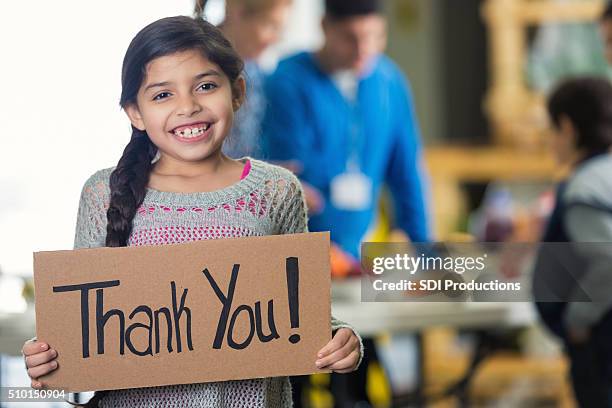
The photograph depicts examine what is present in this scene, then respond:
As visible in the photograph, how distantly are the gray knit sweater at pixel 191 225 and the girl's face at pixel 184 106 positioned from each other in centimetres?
5

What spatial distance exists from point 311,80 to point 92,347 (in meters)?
1.75

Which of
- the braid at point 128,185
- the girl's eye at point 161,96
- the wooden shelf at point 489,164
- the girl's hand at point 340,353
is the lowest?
the girl's hand at point 340,353

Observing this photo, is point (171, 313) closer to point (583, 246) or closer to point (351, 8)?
point (583, 246)

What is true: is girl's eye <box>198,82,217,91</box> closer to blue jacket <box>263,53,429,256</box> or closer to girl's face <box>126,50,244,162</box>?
girl's face <box>126,50,244,162</box>

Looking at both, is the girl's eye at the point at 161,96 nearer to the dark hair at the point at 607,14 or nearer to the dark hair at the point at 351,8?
the dark hair at the point at 607,14

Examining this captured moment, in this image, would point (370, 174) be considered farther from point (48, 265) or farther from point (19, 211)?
point (48, 265)

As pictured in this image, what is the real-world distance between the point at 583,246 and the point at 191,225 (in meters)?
0.98

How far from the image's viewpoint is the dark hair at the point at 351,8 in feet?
8.86

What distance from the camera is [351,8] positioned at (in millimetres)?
2705

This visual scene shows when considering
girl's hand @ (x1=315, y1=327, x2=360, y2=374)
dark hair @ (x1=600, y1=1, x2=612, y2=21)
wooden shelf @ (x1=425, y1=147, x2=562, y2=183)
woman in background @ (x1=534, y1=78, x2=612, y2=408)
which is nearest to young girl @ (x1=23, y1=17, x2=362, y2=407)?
girl's hand @ (x1=315, y1=327, x2=360, y2=374)

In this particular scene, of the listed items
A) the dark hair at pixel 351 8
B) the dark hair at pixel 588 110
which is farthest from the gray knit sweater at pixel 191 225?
the dark hair at pixel 351 8

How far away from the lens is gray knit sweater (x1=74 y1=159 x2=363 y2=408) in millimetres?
1165

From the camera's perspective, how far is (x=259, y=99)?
140 centimetres

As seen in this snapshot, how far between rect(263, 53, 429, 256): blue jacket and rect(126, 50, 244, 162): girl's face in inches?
58.6
